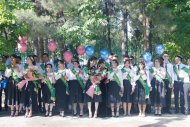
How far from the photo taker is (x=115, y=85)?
9.93 metres

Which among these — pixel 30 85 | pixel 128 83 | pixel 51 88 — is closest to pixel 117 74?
pixel 128 83

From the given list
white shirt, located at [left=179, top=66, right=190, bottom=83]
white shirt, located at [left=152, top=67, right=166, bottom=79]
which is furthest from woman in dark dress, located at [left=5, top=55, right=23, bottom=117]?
white shirt, located at [left=179, top=66, right=190, bottom=83]

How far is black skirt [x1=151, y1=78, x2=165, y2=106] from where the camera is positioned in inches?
394

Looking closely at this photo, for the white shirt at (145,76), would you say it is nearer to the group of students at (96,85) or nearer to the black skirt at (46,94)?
the group of students at (96,85)

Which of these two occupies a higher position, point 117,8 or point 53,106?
point 117,8

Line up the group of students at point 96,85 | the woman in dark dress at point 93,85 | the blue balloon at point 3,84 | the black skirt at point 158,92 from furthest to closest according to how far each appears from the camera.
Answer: the blue balloon at point 3,84
the black skirt at point 158,92
the group of students at point 96,85
the woman in dark dress at point 93,85

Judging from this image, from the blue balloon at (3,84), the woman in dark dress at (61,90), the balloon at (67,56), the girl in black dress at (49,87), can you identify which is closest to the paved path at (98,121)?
the woman in dark dress at (61,90)

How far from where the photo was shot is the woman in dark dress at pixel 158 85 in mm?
10016

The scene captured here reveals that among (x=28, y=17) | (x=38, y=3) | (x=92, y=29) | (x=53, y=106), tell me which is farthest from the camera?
(x=38, y=3)

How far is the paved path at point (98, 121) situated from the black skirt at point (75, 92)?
0.50 metres

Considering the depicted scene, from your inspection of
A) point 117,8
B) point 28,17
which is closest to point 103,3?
point 117,8

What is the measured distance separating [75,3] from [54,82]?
4.44 m

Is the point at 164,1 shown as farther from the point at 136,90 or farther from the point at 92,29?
the point at 136,90

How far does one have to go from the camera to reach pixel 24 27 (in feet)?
33.6
